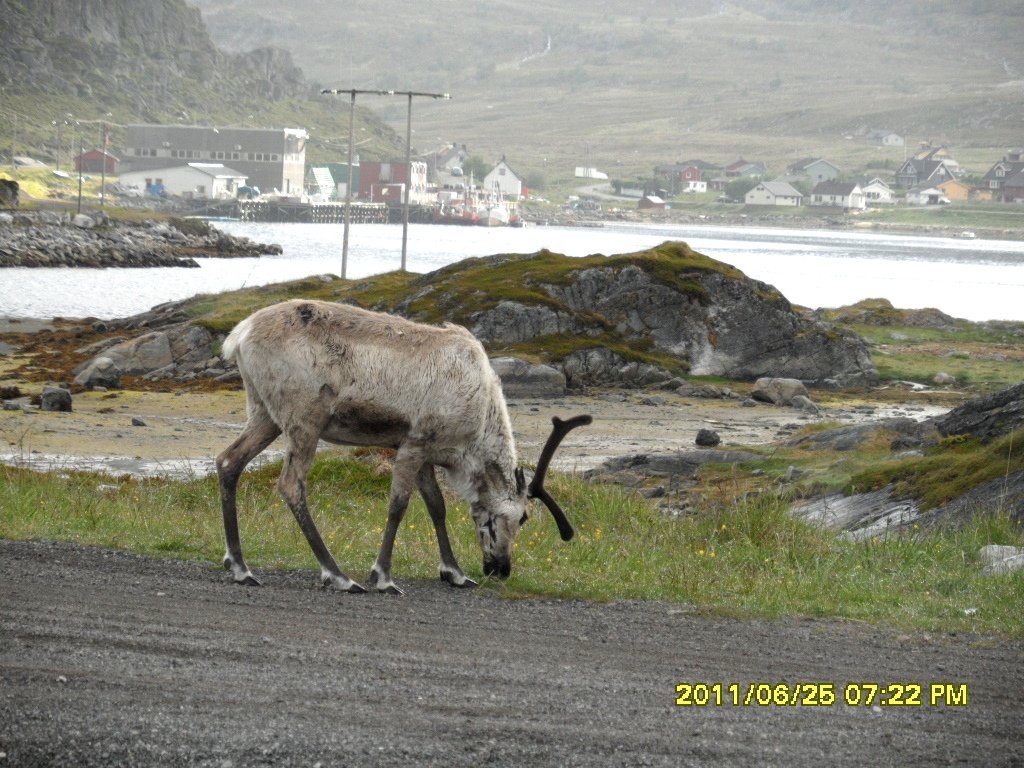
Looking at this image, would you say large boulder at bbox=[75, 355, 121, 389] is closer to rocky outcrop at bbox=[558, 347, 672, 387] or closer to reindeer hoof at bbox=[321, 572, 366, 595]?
rocky outcrop at bbox=[558, 347, 672, 387]

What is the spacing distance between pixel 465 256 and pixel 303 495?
131 metres

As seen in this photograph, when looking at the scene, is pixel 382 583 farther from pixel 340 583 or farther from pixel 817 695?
pixel 817 695

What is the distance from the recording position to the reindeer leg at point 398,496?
458 inches

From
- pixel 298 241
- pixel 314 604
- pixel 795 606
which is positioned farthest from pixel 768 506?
pixel 298 241

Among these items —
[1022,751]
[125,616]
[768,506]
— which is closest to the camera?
[1022,751]

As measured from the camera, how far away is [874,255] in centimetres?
18562

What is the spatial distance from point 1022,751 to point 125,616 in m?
6.13

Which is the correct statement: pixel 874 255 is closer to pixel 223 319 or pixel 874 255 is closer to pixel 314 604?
pixel 223 319

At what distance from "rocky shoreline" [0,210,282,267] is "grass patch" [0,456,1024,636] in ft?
307

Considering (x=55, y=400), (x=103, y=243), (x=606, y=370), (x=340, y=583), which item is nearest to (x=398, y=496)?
(x=340, y=583)

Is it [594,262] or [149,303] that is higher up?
[594,262]

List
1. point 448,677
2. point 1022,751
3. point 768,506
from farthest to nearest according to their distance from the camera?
1. point 768,506
2. point 448,677
3. point 1022,751

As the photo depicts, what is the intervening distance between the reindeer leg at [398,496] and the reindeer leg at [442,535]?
0.35 meters

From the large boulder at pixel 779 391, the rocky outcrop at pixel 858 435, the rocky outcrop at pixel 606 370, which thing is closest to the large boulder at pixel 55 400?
the rocky outcrop at pixel 606 370
